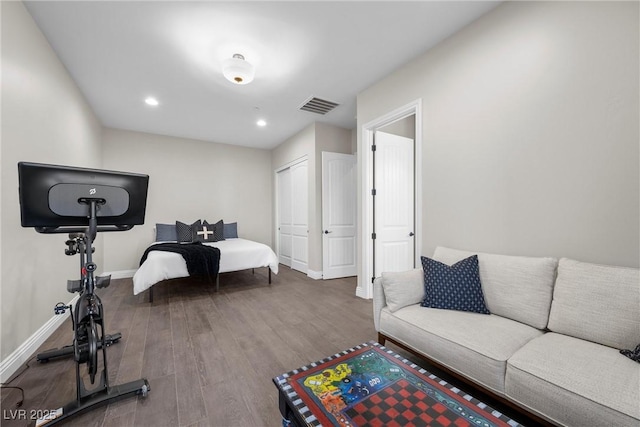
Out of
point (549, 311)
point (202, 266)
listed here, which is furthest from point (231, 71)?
point (549, 311)

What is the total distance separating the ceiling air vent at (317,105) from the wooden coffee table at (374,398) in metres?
3.28

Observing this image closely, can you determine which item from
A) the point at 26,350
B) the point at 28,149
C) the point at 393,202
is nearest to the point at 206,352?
the point at 26,350

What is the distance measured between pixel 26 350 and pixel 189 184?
3769mm

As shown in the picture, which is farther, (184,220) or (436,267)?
(184,220)

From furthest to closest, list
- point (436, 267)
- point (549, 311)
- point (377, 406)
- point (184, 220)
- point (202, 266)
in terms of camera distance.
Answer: point (184, 220)
point (202, 266)
point (436, 267)
point (549, 311)
point (377, 406)

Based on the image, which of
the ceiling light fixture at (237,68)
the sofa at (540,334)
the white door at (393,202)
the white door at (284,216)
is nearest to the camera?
the sofa at (540,334)

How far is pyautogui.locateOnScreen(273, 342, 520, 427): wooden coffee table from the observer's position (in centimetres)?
85

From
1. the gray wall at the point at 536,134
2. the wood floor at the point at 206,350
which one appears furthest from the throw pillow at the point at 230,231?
the gray wall at the point at 536,134

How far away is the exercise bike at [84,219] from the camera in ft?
4.12

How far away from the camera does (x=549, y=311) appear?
1.53 meters

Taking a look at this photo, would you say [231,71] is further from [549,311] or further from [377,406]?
[549,311]

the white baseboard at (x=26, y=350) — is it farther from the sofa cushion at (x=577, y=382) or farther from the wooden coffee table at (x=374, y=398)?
the sofa cushion at (x=577, y=382)

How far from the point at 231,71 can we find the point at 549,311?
315 centimetres

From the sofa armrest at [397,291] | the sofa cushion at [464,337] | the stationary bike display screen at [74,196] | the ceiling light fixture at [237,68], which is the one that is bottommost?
the sofa cushion at [464,337]
